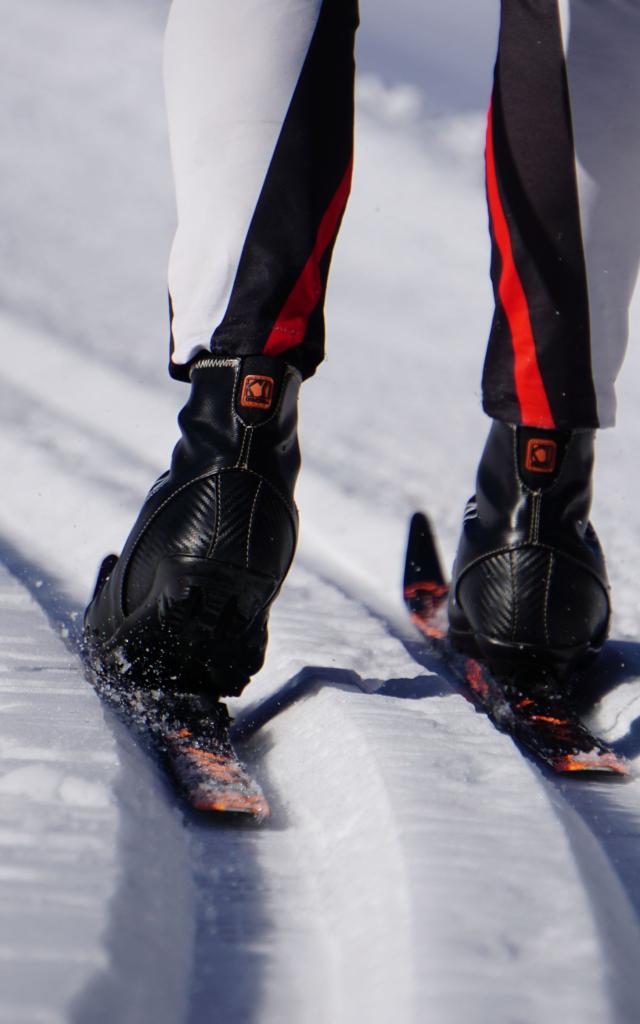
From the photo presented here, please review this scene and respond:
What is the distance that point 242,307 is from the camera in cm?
109

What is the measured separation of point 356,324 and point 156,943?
283 centimetres

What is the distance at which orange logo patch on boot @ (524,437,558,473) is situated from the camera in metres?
1.22

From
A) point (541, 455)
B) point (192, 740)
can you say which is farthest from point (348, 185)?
point (192, 740)

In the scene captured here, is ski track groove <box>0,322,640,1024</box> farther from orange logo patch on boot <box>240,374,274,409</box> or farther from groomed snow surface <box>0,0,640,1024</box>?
orange logo patch on boot <box>240,374,274,409</box>

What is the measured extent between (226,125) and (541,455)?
50 cm

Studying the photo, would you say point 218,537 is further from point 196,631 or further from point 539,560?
point 539,560

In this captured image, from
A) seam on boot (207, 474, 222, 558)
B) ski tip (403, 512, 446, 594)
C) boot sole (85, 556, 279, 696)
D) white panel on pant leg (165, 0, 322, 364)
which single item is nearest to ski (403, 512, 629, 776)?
ski tip (403, 512, 446, 594)

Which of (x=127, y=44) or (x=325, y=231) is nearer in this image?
(x=325, y=231)

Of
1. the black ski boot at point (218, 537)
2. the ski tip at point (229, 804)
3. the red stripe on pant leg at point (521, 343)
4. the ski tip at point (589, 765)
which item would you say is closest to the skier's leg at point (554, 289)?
the red stripe on pant leg at point (521, 343)

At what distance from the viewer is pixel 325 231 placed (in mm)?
1114

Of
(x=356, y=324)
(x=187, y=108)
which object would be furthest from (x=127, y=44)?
(x=187, y=108)

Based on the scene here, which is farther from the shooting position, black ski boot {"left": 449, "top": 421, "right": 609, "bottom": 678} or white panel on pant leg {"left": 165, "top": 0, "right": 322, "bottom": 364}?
black ski boot {"left": 449, "top": 421, "right": 609, "bottom": 678}

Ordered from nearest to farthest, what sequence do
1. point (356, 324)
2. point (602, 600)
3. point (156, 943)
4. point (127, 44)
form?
point (156, 943)
point (602, 600)
point (356, 324)
point (127, 44)

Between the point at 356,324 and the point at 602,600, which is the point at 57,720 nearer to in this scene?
the point at 602,600
